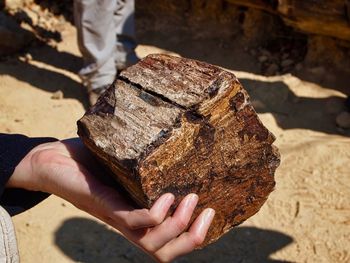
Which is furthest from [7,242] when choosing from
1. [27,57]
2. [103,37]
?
[27,57]

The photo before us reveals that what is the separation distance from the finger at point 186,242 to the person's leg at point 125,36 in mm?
3140

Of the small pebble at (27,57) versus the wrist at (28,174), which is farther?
the small pebble at (27,57)

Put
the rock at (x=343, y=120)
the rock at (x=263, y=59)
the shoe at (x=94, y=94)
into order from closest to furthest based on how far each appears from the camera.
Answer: the rock at (x=343, y=120)
the shoe at (x=94, y=94)
the rock at (x=263, y=59)

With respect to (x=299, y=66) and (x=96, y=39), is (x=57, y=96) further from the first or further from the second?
(x=299, y=66)

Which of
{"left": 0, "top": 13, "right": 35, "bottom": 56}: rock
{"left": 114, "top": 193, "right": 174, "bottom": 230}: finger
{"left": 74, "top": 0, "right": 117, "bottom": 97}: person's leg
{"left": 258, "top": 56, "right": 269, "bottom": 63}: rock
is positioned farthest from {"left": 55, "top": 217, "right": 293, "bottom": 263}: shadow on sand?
{"left": 0, "top": 13, "right": 35, "bottom": 56}: rock

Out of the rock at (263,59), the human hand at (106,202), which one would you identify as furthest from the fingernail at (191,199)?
the rock at (263,59)

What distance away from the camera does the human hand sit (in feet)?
5.47

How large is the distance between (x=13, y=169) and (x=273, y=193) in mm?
2109

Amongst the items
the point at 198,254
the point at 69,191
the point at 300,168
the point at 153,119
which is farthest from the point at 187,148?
the point at 300,168

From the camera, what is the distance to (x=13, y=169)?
1921 millimetres

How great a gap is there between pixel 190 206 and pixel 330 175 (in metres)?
2.22

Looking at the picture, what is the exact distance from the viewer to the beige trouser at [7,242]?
63.4 inches

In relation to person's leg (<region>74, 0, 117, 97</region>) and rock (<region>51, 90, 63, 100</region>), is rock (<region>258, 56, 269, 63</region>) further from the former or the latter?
rock (<region>51, 90, 63, 100</region>)

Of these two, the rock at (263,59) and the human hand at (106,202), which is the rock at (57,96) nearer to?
the rock at (263,59)
